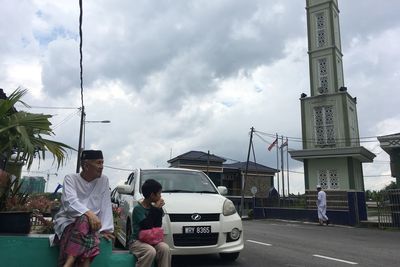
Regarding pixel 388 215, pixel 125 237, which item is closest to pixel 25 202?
pixel 125 237

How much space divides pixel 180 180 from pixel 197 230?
164cm

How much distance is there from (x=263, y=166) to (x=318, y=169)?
2997 cm

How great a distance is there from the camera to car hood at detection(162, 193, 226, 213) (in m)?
6.52

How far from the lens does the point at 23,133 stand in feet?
14.3

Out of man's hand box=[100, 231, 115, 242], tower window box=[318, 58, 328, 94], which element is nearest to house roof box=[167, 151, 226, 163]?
tower window box=[318, 58, 328, 94]

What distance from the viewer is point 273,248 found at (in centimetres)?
957

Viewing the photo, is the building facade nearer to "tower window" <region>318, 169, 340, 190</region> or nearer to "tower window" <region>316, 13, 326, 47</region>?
"tower window" <region>318, 169, 340, 190</region>

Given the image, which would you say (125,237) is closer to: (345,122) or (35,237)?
(35,237)

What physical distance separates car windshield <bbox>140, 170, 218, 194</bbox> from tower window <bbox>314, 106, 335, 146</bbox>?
19.5 metres

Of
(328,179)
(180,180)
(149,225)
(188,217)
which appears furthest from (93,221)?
(328,179)

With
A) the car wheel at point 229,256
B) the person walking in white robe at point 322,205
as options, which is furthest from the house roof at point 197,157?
the car wheel at point 229,256

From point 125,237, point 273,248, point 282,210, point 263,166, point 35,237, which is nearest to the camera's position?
point 35,237

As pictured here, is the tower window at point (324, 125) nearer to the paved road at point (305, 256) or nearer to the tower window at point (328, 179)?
the tower window at point (328, 179)

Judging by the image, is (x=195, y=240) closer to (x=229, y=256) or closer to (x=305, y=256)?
(x=229, y=256)
